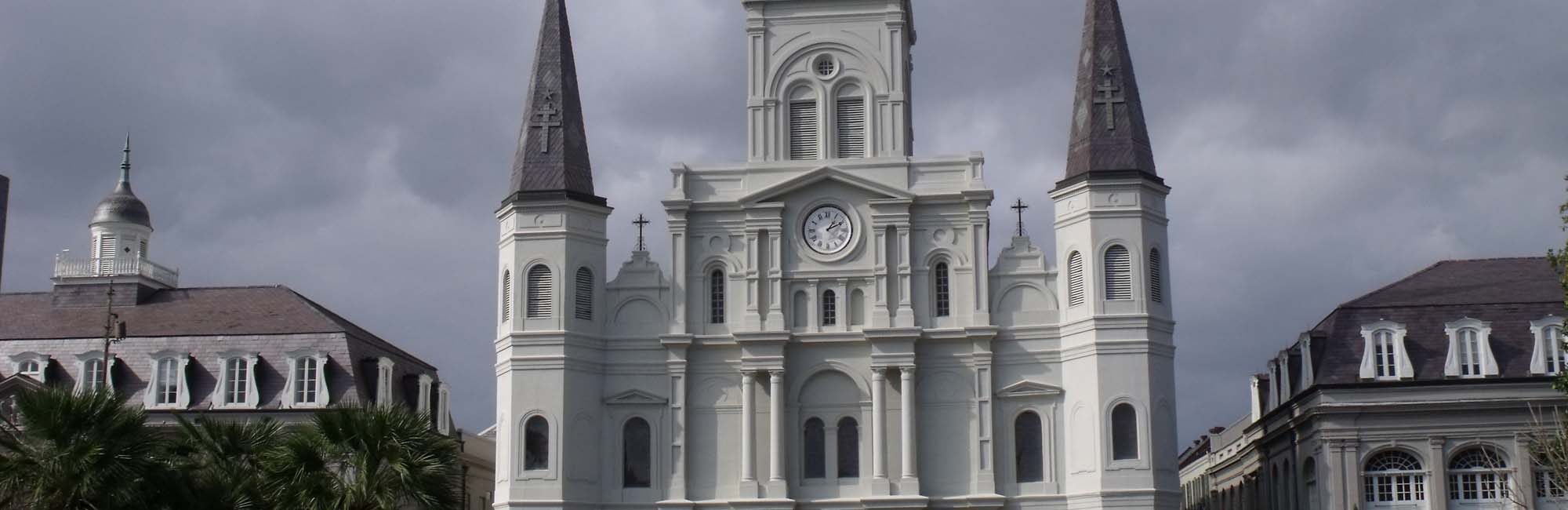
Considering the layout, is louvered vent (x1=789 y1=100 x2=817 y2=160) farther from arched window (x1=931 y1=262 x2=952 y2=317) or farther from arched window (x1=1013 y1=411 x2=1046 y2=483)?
arched window (x1=1013 y1=411 x2=1046 y2=483)

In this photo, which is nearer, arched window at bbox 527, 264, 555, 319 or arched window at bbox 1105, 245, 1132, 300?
arched window at bbox 1105, 245, 1132, 300

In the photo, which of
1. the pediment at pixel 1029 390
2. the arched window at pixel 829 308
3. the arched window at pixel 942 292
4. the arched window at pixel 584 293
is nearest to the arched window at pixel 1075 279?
the pediment at pixel 1029 390

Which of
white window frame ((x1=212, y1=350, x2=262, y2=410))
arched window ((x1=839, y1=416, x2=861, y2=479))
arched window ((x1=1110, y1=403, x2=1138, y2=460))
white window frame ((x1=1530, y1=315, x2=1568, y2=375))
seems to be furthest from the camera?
white window frame ((x1=212, y1=350, x2=262, y2=410))

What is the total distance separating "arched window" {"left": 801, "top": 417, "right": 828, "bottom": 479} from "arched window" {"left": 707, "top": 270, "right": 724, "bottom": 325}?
4063 millimetres

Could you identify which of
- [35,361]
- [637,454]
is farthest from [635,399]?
[35,361]

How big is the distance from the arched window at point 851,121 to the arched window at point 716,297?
206 inches

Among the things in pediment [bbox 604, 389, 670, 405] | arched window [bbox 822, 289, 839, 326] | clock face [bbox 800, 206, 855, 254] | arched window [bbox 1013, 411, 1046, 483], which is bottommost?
arched window [bbox 1013, 411, 1046, 483]

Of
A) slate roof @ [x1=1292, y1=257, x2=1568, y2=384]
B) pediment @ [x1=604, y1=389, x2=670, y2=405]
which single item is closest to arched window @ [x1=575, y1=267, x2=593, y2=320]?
pediment @ [x1=604, y1=389, x2=670, y2=405]

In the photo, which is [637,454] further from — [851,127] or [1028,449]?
[851,127]

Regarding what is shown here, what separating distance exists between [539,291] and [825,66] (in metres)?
11.1

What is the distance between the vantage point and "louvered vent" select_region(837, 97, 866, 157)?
6081cm

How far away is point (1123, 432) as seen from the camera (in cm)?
5556

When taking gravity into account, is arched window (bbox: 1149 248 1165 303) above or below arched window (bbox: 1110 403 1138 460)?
above

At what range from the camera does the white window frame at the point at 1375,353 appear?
57750 millimetres
